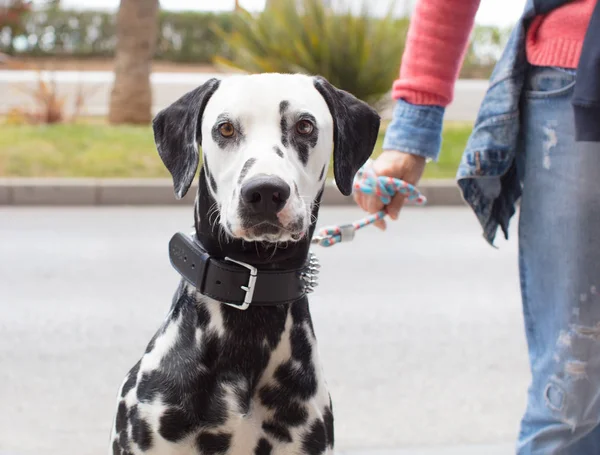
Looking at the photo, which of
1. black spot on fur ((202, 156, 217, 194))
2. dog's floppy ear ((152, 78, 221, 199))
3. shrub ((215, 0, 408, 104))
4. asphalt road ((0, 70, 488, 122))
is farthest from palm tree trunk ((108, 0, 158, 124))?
black spot on fur ((202, 156, 217, 194))

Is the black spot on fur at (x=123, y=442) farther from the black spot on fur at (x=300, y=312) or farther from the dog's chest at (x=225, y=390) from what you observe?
the black spot on fur at (x=300, y=312)

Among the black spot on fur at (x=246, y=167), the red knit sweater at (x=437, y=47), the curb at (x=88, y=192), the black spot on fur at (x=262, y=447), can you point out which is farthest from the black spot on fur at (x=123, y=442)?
the curb at (x=88, y=192)

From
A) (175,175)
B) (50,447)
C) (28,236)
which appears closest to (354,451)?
(50,447)

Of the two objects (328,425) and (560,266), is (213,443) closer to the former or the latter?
(328,425)

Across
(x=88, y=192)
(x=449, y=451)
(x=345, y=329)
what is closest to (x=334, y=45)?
(x=88, y=192)

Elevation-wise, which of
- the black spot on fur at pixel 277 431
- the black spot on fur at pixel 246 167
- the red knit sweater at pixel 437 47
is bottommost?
the black spot on fur at pixel 277 431

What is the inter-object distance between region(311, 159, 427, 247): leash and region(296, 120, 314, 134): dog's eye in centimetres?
40

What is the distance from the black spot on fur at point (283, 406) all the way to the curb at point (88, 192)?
21.1ft

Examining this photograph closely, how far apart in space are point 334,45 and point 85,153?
347cm

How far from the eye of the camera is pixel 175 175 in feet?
7.05

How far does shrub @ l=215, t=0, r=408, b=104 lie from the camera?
1120 cm

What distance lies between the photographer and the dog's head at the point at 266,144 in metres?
1.90

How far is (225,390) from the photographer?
6.48 feet

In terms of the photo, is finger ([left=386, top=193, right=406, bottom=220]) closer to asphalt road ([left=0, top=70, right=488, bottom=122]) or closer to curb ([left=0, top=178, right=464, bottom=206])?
curb ([left=0, top=178, right=464, bottom=206])
